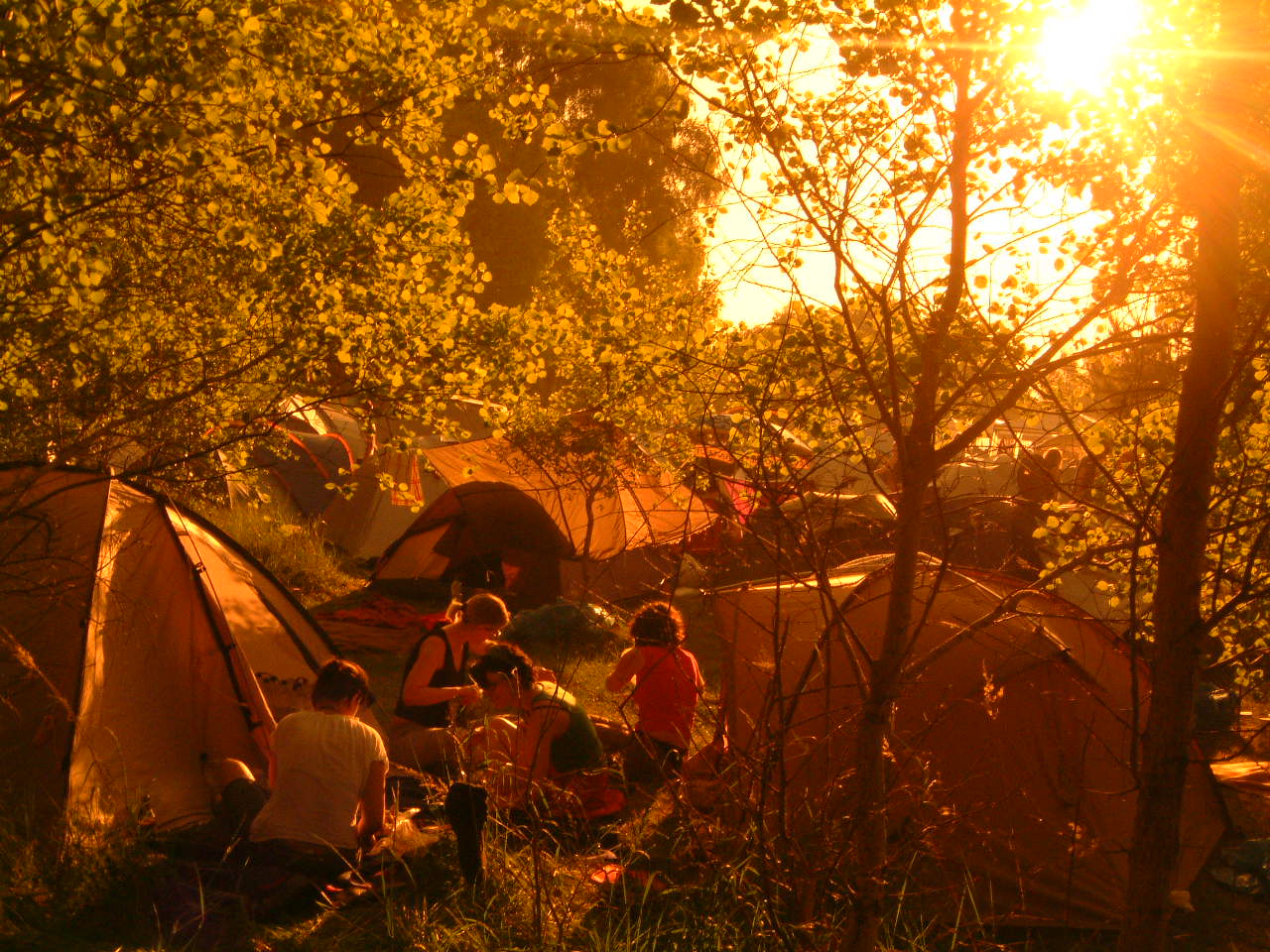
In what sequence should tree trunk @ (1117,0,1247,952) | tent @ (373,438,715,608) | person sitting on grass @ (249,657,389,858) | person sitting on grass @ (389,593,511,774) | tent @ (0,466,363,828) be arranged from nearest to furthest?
tree trunk @ (1117,0,1247,952)
person sitting on grass @ (249,657,389,858)
tent @ (0,466,363,828)
person sitting on grass @ (389,593,511,774)
tent @ (373,438,715,608)

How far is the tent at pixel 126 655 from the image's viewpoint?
5.68 meters

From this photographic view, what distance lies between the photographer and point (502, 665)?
19.5 ft

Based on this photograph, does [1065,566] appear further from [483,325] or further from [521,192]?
[483,325]

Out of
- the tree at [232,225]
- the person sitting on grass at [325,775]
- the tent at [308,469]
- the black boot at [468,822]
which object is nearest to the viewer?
the tree at [232,225]

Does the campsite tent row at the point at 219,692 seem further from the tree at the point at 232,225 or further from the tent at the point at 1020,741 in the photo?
the tree at the point at 232,225

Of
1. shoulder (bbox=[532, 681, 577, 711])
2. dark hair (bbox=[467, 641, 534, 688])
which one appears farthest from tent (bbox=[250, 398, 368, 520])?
shoulder (bbox=[532, 681, 577, 711])

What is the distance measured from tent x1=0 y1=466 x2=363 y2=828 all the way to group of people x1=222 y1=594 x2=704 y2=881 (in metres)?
→ 0.64

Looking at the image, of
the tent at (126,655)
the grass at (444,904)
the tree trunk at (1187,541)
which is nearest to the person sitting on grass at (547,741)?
the grass at (444,904)

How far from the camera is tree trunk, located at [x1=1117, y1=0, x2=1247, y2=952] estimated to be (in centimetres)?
288

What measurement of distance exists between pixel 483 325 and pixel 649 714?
2956 millimetres

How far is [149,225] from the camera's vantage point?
7109 mm

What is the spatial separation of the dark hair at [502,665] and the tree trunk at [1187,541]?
11.3 ft

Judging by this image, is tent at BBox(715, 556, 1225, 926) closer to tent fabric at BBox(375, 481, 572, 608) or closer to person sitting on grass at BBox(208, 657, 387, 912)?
person sitting on grass at BBox(208, 657, 387, 912)

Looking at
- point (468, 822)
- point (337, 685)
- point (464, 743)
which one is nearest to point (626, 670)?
point (464, 743)
